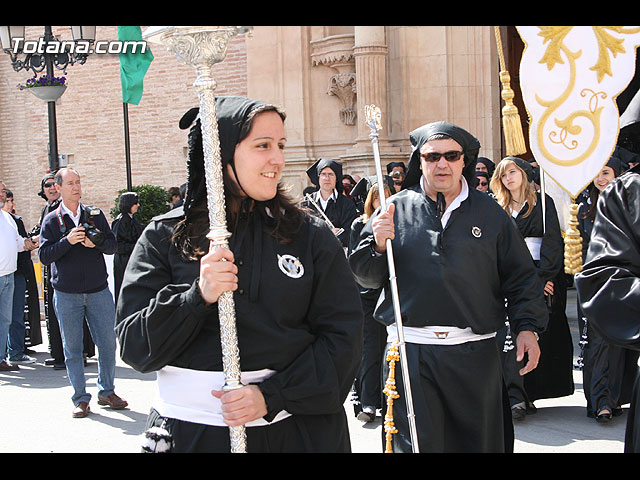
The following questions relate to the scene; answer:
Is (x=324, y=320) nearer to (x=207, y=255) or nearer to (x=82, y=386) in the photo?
(x=207, y=255)

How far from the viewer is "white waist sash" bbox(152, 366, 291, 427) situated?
2.89m

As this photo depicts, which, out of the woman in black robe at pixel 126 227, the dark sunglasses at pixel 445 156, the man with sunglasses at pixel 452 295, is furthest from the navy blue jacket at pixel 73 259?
the dark sunglasses at pixel 445 156

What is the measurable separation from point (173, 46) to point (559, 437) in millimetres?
5166

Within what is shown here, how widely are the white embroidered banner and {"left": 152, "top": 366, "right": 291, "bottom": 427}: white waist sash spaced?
3.08m

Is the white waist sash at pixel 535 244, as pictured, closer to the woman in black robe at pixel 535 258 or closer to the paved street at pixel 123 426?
the woman in black robe at pixel 535 258

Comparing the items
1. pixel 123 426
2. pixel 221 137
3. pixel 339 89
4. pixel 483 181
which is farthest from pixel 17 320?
pixel 221 137

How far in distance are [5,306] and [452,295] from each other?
7.42 metres

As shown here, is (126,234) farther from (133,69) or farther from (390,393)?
(390,393)

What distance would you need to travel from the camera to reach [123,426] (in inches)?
301

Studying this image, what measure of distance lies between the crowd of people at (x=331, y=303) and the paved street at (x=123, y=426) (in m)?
0.20

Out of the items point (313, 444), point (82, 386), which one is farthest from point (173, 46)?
point (82, 386)

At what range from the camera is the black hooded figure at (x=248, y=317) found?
9.42ft

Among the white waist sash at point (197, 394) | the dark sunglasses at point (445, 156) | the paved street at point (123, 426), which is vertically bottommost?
the paved street at point (123, 426)

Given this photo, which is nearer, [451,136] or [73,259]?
[451,136]
